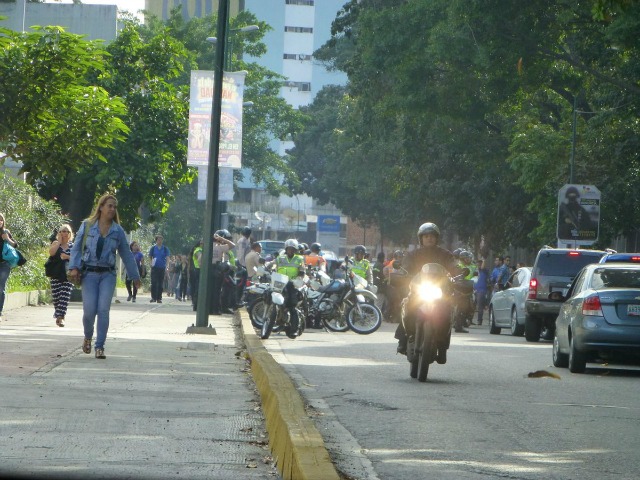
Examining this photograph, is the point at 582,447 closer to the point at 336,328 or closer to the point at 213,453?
the point at 213,453

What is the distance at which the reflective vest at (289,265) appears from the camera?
24828mm

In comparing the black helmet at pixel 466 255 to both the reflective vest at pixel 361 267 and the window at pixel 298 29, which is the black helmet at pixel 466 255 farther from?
the window at pixel 298 29

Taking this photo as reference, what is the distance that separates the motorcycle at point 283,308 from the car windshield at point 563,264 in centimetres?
518

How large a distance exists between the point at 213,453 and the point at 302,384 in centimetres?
538

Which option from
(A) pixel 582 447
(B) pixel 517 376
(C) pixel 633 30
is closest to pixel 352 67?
(C) pixel 633 30

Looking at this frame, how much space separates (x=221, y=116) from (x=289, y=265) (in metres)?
3.11

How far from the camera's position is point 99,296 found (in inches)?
584

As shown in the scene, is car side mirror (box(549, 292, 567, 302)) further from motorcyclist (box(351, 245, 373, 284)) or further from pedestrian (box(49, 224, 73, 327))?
motorcyclist (box(351, 245, 373, 284))

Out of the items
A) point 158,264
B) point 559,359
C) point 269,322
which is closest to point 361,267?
point 269,322

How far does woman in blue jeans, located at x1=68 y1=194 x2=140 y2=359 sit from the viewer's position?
14766 millimetres

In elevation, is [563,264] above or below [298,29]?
below

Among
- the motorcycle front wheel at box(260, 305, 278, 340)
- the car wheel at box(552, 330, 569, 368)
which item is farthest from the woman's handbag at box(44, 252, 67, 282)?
the car wheel at box(552, 330, 569, 368)

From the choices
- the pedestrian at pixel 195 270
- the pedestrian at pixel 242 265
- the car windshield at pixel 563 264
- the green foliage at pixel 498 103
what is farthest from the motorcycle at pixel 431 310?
the pedestrian at pixel 242 265

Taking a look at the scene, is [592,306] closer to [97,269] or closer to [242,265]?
[97,269]
